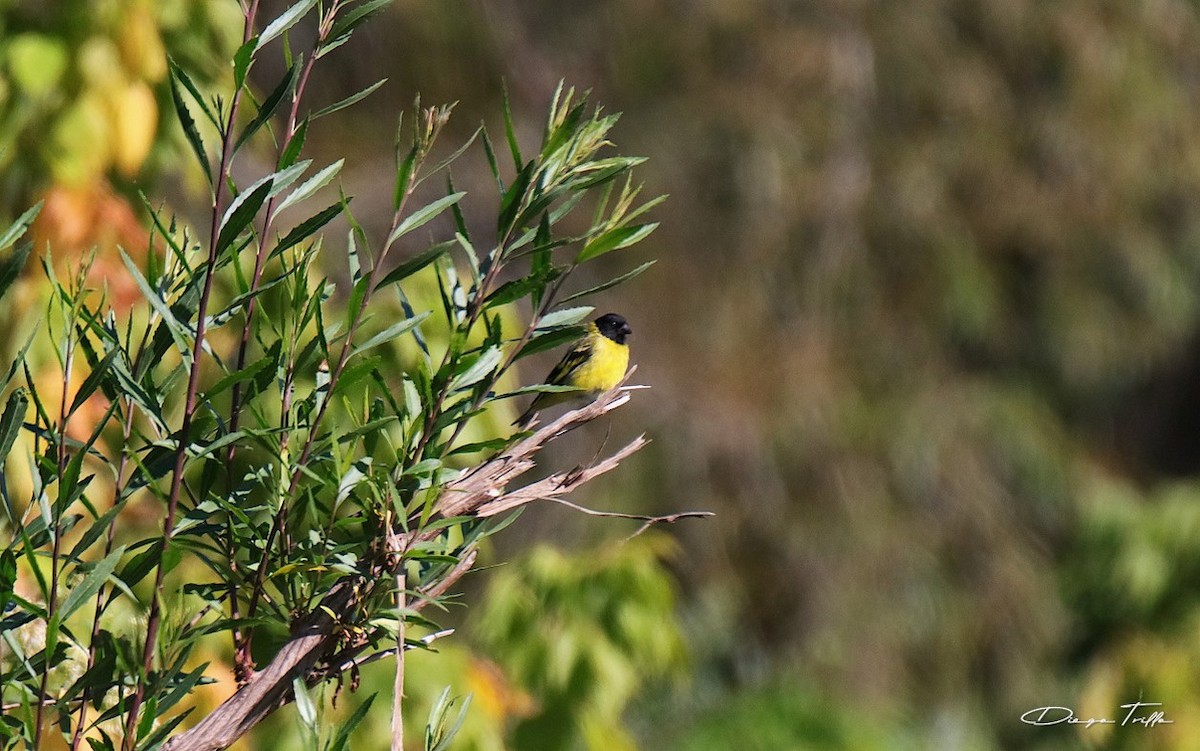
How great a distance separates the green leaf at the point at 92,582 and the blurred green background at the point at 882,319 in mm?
6433

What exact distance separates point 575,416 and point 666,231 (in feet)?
23.4

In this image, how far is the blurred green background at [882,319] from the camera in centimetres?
885

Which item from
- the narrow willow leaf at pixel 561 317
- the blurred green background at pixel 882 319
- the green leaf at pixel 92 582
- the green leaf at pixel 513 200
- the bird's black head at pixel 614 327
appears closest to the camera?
the green leaf at pixel 92 582

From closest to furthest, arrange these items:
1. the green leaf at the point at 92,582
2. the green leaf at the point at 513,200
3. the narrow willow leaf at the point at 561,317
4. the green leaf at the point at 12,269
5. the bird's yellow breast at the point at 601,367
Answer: the green leaf at the point at 92,582, the green leaf at the point at 12,269, the green leaf at the point at 513,200, the narrow willow leaf at the point at 561,317, the bird's yellow breast at the point at 601,367

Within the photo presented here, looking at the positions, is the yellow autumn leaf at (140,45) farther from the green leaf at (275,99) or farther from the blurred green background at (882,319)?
the blurred green background at (882,319)

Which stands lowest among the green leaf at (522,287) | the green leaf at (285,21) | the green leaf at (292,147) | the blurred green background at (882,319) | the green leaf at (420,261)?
the blurred green background at (882,319)

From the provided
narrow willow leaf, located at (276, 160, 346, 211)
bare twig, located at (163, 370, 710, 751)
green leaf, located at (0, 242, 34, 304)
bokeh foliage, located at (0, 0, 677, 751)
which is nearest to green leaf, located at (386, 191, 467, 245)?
bokeh foliage, located at (0, 0, 677, 751)

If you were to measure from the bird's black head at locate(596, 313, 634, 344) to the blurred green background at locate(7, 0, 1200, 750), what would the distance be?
3409 millimetres

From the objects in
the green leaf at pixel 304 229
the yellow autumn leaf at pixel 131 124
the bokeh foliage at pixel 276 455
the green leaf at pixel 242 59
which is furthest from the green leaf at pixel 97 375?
the yellow autumn leaf at pixel 131 124

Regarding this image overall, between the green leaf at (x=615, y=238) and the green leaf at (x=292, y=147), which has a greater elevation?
the green leaf at (x=292, y=147)

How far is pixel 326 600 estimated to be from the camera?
1.78 meters

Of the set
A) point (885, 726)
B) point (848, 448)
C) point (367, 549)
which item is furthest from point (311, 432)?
point (848, 448)

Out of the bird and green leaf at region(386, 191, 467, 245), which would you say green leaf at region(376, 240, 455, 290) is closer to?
green leaf at region(386, 191, 467, 245)

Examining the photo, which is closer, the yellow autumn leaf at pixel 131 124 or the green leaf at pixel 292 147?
the green leaf at pixel 292 147
